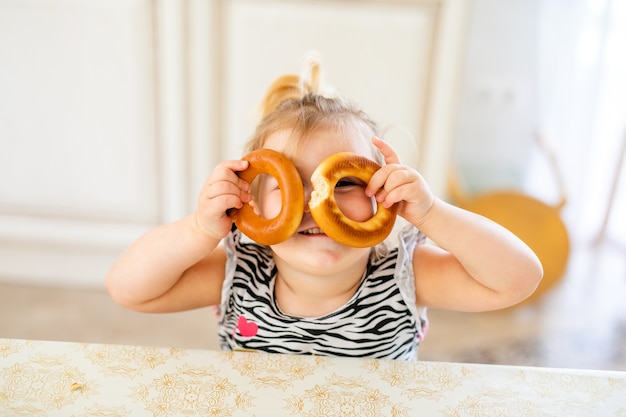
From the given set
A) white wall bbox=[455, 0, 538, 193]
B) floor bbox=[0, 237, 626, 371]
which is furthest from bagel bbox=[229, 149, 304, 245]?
white wall bbox=[455, 0, 538, 193]

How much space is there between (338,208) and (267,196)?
0.14 m

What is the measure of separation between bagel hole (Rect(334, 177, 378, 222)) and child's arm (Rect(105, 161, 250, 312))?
0.40 feet

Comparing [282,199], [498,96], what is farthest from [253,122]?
[498,96]

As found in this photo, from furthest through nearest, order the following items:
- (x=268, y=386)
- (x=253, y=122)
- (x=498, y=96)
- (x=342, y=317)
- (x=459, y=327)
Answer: (x=498, y=96) → (x=459, y=327) → (x=253, y=122) → (x=342, y=317) → (x=268, y=386)

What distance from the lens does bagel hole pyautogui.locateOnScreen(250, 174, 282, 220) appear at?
0.78 metres

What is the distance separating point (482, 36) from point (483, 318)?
1.05 meters

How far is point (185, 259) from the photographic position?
32.6 inches

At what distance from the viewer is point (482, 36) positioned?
7.23ft

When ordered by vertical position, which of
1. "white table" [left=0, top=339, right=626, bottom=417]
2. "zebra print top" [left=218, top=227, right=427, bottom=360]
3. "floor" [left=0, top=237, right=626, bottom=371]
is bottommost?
"floor" [left=0, top=237, right=626, bottom=371]

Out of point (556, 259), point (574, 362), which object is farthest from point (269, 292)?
point (556, 259)

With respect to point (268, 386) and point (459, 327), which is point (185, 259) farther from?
point (459, 327)

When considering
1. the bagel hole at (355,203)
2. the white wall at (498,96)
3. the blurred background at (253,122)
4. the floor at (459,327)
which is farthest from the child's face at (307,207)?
the white wall at (498,96)

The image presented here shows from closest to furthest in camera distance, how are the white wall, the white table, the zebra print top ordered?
1. the white table
2. the zebra print top
3. the white wall

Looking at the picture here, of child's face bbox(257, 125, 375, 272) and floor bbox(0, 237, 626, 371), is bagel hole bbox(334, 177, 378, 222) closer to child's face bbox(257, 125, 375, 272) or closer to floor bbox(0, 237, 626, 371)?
child's face bbox(257, 125, 375, 272)
